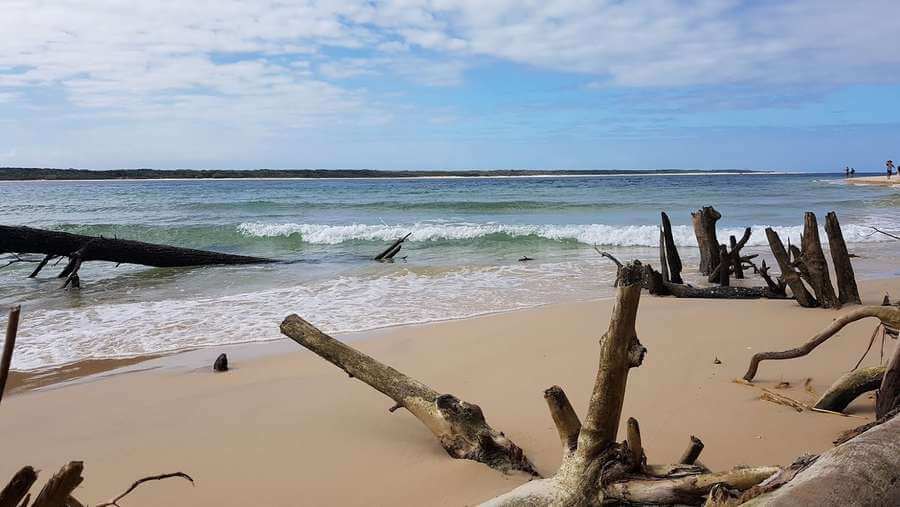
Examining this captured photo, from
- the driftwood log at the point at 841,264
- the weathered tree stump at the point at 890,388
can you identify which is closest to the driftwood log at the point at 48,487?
the weathered tree stump at the point at 890,388

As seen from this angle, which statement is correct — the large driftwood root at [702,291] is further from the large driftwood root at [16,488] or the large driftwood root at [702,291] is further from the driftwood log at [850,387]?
the large driftwood root at [16,488]

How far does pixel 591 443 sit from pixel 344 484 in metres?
1.42

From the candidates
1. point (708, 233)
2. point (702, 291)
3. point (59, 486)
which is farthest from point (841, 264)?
point (59, 486)

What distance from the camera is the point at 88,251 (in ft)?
36.5

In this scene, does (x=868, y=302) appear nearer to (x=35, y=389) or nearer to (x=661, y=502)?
(x=661, y=502)

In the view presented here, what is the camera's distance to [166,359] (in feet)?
19.8

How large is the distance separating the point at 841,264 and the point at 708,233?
105 inches

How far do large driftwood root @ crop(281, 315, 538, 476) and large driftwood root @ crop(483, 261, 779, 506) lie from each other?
2.71 feet

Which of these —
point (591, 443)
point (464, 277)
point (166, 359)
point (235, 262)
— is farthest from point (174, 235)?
point (591, 443)

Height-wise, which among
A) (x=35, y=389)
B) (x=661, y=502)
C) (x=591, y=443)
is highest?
(x=591, y=443)

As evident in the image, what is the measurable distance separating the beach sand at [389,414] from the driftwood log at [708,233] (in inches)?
106

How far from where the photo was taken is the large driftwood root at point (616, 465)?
208cm

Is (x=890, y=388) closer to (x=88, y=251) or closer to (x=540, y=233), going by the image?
(x=88, y=251)

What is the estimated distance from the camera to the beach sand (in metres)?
3.11
